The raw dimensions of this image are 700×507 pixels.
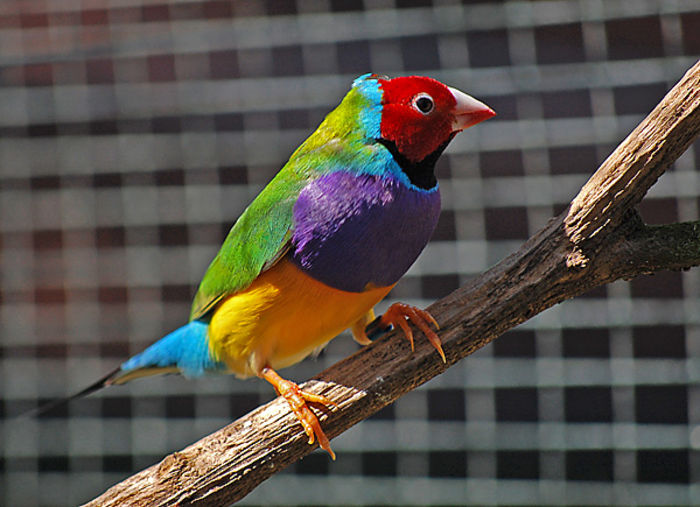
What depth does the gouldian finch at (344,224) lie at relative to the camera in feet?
Result: 2.38

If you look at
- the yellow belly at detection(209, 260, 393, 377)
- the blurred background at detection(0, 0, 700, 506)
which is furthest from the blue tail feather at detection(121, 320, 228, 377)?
the blurred background at detection(0, 0, 700, 506)

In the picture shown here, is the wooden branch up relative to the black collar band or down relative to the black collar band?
down

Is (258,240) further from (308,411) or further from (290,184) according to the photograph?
(308,411)

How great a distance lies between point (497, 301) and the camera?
2.30 ft

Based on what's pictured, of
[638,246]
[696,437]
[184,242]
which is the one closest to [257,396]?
[184,242]

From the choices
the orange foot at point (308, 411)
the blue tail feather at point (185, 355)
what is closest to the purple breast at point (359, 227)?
the orange foot at point (308, 411)

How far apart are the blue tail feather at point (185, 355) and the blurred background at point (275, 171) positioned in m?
0.78

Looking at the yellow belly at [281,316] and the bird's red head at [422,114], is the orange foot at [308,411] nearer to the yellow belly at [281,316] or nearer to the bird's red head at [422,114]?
the yellow belly at [281,316]

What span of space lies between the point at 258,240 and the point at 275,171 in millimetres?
1013

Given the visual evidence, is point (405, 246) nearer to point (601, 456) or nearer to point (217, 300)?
point (217, 300)

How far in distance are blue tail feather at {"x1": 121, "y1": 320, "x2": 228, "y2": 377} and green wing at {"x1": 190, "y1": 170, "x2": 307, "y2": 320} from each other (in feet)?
0.18

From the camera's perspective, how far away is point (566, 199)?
5.54ft

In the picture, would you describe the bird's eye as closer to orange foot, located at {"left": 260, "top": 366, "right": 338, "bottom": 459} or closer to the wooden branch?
the wooden branch

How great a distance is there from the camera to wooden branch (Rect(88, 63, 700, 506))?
65cm
